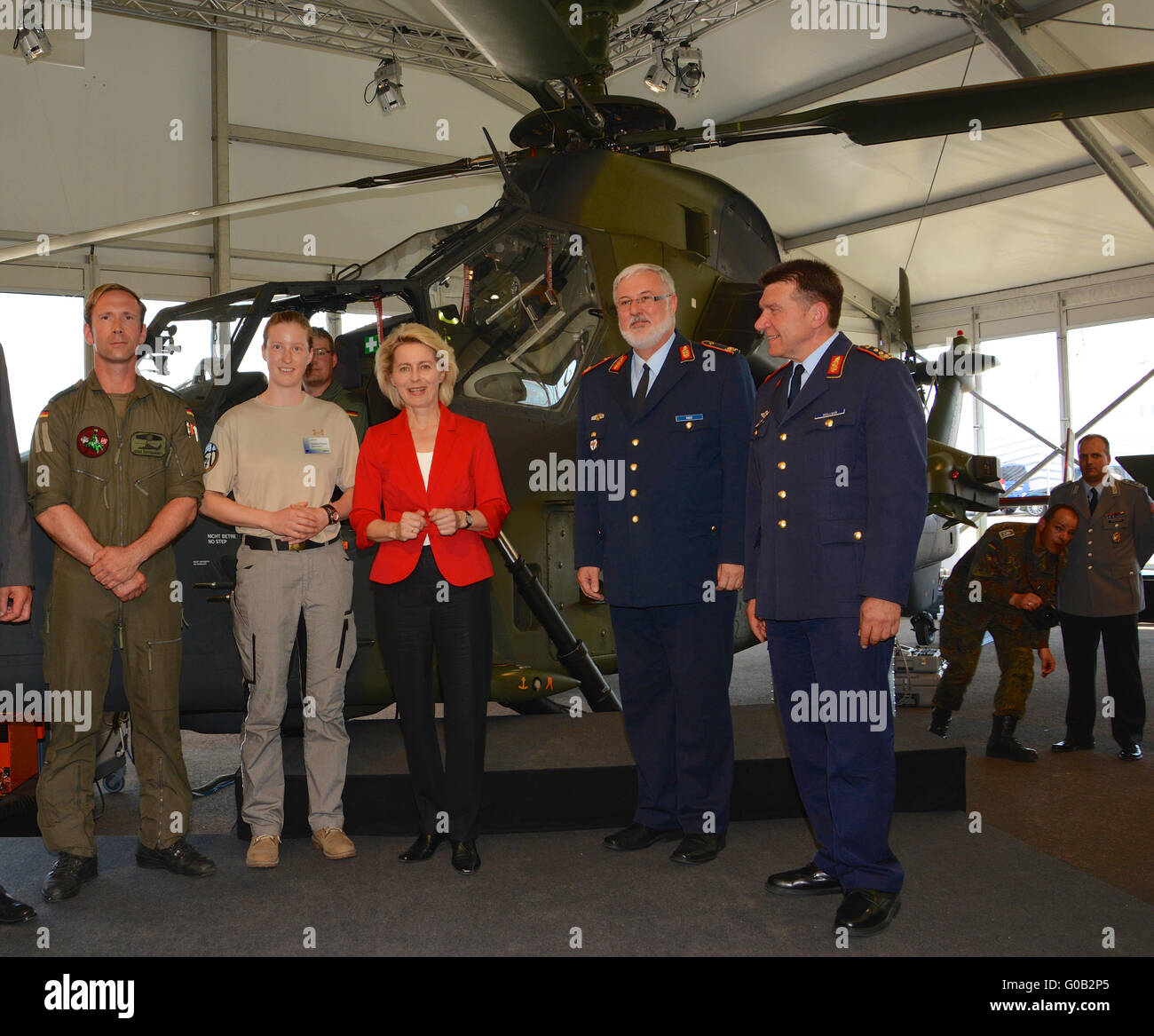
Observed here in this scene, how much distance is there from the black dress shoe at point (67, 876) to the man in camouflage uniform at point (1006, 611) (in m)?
3.74

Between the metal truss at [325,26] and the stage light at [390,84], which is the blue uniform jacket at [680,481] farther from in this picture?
the metal truss at [325,26]

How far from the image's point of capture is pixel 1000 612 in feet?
15.5

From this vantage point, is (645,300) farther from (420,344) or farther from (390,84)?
(390,84)

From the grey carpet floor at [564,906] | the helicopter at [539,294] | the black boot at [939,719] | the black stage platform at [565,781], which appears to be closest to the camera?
the grey carpet floor at [564,906]

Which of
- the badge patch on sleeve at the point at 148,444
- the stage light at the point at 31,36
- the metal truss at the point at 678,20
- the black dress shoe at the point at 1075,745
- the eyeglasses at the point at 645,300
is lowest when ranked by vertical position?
the black dress shoe at the point at 1075,745

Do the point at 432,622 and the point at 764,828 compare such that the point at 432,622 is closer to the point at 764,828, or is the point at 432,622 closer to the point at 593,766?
the point at 593,766

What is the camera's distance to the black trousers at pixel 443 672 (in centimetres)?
274

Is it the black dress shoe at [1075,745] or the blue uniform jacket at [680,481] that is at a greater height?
the blue uniform jacket at [680,481]

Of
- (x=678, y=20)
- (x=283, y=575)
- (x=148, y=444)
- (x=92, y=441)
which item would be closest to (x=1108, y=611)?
(x=283, y=575)

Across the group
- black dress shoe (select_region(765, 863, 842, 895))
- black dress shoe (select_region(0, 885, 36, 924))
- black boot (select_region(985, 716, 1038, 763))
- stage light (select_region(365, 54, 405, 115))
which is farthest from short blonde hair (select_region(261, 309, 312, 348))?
stage light (select_region(365, 54, 405, 115))

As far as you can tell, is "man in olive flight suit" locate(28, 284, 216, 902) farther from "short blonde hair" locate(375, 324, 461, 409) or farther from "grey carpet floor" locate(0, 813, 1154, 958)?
"short blonde hair" locate(375, 324, 461, 409)

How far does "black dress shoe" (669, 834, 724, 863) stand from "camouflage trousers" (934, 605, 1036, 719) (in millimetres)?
2302

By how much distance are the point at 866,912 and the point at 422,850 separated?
1.24 metres

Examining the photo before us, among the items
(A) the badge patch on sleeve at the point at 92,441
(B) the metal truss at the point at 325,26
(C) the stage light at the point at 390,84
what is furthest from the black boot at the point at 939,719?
(B) the metal truss at the point at 325,26
